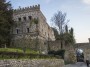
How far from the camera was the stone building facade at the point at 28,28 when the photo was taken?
5184cm

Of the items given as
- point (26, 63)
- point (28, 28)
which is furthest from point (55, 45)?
point (26, 63)

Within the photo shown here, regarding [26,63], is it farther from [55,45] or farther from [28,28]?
[55,45]

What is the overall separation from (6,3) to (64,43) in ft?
61.6

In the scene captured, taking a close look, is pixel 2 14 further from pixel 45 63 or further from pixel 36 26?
pixel 45 63

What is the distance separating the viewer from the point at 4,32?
156 feet

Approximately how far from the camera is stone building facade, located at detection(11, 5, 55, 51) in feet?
170

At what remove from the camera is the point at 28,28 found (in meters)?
52.8

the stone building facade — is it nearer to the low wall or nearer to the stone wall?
the stone wall

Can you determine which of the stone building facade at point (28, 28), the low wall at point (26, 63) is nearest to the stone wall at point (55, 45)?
the stone building facade at point (28, 28)

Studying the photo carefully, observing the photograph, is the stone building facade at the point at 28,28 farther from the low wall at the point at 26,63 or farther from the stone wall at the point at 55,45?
the low wall at the point at 26,63

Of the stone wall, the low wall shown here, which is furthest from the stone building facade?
the low wall

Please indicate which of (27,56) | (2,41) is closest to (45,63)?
(27,56)

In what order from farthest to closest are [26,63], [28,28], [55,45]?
1. [55,45]
2. [28,28]
3. [26,63]

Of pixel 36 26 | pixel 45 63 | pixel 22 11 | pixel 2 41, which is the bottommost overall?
pixel 45 63
